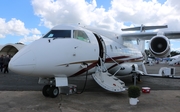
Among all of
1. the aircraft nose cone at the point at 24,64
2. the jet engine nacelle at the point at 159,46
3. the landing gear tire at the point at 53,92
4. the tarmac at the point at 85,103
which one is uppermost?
the jet engine nacelle at the point at 159,46

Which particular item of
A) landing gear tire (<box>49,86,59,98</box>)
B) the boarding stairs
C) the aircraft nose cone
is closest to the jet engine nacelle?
the boarding stairs

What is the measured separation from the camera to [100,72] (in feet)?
27.9

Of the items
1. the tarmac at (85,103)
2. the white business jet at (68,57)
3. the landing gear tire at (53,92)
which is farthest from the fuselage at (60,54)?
the tarmac at (85,103)

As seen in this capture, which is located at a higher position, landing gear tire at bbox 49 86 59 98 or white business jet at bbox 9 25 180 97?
white business jet at bbox 9 25 180 97

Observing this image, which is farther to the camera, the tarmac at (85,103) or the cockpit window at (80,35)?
the cockpit window at (80,35)

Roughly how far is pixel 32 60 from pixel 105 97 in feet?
11.4

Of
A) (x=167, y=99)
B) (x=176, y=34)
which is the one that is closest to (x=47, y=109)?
(x=167, y=99)

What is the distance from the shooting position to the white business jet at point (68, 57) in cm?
625

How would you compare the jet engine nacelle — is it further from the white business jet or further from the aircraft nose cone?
the aircraft nose cone

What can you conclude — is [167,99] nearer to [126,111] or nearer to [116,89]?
[116,89]

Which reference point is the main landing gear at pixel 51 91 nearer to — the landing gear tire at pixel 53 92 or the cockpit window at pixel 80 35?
the landing gear tire at pixel 53 92

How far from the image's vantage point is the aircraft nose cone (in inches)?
237

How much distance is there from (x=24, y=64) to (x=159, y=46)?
24.3ft

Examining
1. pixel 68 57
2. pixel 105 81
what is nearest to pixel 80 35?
pixel 68 57
